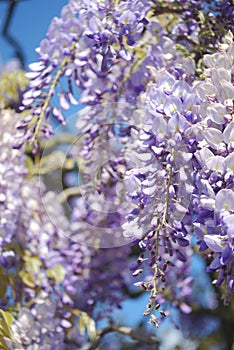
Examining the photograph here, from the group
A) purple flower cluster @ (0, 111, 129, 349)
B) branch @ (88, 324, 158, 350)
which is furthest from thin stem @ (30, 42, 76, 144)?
branch @ (88, 324, 158, 350)

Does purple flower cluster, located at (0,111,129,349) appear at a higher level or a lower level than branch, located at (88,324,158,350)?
higher

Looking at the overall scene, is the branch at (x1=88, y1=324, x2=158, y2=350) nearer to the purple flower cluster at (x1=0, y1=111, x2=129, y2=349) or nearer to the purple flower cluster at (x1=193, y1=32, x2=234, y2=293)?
the purple flower cluster at (x1=0, y1=111, x2=129, y2=349)

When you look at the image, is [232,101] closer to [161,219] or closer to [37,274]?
[161,219]

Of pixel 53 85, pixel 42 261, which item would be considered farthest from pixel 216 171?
pixel 42 261

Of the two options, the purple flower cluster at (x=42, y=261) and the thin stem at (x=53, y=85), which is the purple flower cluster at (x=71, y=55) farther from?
the purple flower cluster at (x=42, y=261)

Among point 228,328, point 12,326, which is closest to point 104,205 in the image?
point 12,326

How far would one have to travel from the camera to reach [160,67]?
118 centimetres

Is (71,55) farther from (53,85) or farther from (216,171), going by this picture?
(216,171)

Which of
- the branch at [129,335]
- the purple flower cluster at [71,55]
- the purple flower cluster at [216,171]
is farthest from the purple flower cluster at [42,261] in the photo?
the purple flower cluster at [216,171]

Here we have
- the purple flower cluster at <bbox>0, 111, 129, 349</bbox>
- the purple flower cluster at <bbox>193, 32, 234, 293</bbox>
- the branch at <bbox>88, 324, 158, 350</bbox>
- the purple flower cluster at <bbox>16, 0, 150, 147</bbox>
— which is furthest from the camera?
the branch at <bbox>88, 324, 158, 350</bbox>

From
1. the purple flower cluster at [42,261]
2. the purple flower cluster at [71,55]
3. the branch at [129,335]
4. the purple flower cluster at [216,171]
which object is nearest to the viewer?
the purple flower cluster at [216,171]

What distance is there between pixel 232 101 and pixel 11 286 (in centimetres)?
66

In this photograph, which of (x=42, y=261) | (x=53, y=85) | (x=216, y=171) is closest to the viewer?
(x=216, y=171)

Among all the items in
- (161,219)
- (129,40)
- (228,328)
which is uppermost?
(129,40)
